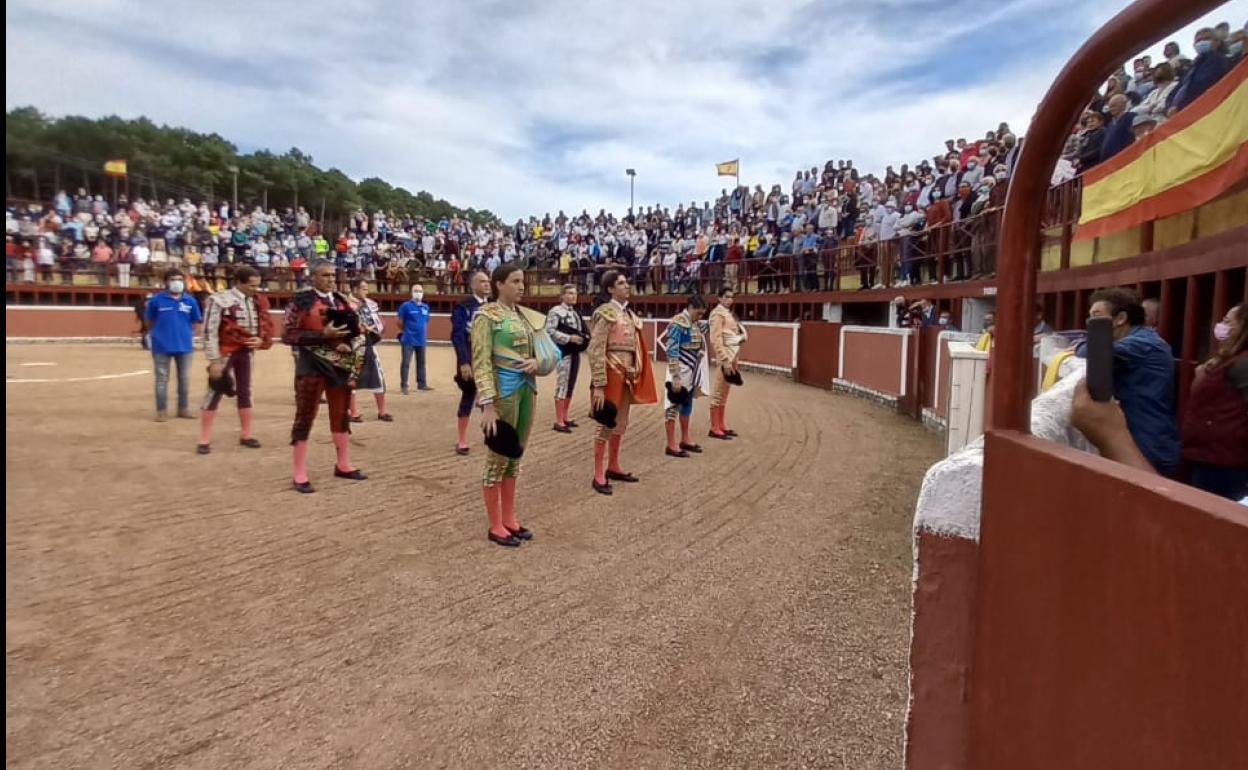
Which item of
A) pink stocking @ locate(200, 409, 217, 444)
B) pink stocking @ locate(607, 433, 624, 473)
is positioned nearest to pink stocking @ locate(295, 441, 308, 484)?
pink stocking @ locate(200, 409, 217, 444)

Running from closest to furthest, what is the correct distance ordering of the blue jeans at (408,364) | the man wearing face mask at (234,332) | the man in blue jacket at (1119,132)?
the man wearing face mask at (234,332) < the man in blue jacket at (1119,132) < the blue jeans at (408,364)

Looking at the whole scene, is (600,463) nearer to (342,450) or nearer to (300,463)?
(342,450)

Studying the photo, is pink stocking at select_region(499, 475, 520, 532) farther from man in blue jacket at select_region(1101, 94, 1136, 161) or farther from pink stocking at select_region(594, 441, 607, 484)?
man in blue jacket at select_region(1101, 94, 1136, 161)

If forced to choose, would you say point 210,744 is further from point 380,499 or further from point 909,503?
point 909,503

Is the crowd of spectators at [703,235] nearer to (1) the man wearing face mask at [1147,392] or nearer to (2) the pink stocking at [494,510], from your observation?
(1) the man wearing face mask at [1147,392]

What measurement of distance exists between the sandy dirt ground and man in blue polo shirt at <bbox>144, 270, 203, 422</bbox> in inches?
79.0

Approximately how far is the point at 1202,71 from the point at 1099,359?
6244mm

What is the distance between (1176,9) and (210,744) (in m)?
3.16

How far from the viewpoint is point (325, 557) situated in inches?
170

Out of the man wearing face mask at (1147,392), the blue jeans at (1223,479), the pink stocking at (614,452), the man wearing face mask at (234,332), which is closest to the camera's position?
the man wearing face mask at (1147,392)

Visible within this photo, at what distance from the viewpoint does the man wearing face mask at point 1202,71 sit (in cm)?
605

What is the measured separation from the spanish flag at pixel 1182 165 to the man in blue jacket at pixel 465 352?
5.40 meters

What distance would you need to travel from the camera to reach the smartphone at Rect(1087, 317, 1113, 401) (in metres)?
1.82

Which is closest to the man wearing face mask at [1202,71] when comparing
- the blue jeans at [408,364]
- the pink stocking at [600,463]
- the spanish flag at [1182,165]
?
the spanish flag at [1182,165]
